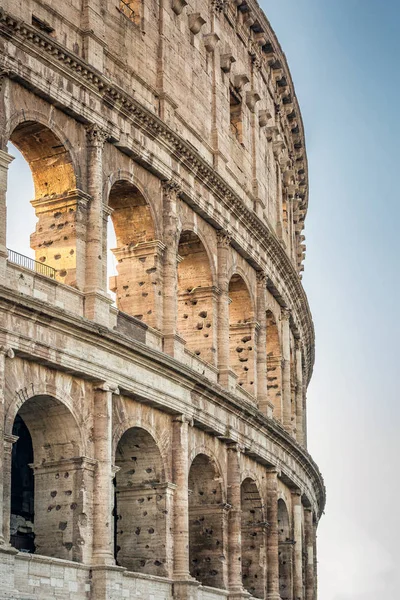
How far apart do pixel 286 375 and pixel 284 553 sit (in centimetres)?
553

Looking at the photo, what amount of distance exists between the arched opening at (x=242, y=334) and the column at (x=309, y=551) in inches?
303

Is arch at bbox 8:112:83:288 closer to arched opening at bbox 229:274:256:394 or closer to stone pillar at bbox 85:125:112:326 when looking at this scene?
stone pillar at bbox 85:125:112:326

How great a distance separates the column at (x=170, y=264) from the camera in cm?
2889

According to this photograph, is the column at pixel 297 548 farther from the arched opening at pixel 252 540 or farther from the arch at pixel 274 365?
the arched opening at pixel 252 540

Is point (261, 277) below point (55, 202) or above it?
above

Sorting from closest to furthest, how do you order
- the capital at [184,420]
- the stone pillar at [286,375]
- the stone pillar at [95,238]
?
1. the stone pillar at [95,238]
2. the capital at [184,420]
3. the stone pillar at [286,375]

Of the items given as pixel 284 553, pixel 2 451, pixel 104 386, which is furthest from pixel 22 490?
pixel 284 553

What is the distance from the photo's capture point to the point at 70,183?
26.2 meters

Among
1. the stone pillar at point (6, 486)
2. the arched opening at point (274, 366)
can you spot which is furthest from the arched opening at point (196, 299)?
the stone pillar at point (6, 486)

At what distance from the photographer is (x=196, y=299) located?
32.5 m

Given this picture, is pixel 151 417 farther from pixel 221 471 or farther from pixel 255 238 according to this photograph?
pixel 255 238

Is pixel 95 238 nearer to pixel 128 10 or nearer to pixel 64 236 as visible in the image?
pixel 64 236

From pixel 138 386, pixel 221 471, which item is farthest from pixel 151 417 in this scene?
pixel 221 471

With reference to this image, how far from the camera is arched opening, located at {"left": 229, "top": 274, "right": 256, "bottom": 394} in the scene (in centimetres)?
3506
